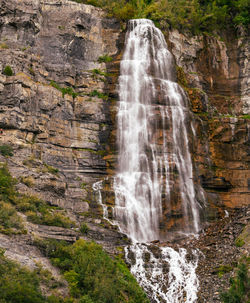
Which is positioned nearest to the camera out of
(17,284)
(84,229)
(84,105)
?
(17,284)

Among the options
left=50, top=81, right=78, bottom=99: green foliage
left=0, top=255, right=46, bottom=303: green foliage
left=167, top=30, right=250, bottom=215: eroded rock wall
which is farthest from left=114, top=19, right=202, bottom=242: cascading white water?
left=0, top=255, right=46, bottom=303: green foliage

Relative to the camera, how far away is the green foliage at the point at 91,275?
16.3 m

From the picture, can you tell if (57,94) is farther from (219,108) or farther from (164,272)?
(164,272)

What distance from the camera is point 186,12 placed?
164 feet

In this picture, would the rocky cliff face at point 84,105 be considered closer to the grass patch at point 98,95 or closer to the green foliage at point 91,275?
the grass patch at point 98,95

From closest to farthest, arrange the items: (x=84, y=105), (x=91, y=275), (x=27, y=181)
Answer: (x=91, y=275) → (x=27, y=181) → (x=84, y=105)

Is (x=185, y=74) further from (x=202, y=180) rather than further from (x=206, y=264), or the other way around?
(x=206, y=264)

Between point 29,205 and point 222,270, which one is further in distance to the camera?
point 29,205

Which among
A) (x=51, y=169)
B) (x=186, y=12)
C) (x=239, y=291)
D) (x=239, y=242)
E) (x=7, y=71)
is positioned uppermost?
(x=186, y=12)

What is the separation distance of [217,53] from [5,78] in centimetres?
2798

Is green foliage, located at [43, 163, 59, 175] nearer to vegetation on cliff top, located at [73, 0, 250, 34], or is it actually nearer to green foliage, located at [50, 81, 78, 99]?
green foliage, located at [50, 81, 78, 99]

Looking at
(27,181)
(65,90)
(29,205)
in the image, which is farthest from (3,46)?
(29,205)

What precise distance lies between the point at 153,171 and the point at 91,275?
50.5 feet

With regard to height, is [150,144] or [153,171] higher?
[150,144]
